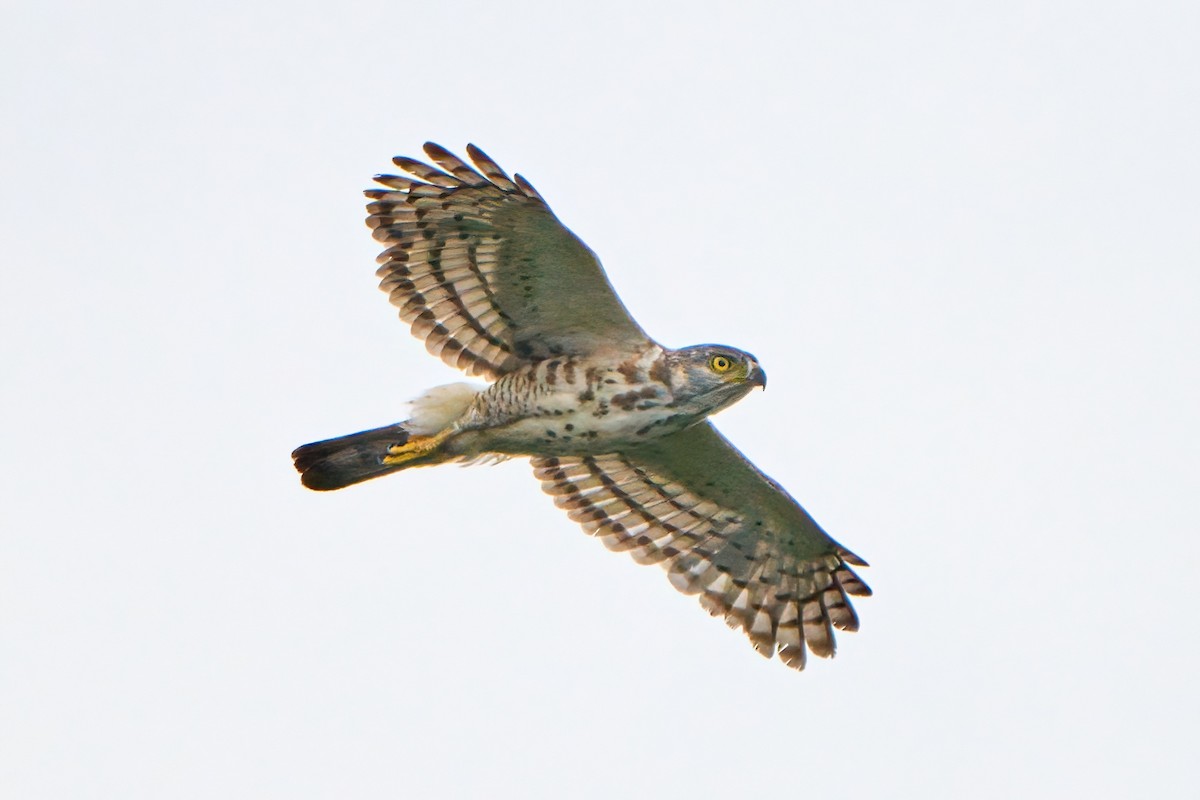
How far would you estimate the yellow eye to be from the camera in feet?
35.6

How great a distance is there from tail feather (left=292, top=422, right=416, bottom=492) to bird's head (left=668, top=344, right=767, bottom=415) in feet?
6.99

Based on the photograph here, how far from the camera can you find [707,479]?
40.5 ft

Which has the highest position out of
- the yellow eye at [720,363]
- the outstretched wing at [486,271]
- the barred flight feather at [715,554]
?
the outstretched wing at [486,271]

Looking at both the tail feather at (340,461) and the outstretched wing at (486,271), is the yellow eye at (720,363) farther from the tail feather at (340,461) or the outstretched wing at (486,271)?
the tail feather at (340,461)

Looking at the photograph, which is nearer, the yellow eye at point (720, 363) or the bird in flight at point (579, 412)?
the yellow eye at point (720, 363)

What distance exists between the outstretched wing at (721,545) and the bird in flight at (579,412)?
1cm

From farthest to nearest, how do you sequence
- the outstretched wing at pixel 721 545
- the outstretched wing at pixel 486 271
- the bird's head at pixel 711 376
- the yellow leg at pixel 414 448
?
the outstretched wing at pixel 721 545
the yellow leg at pixel 414 448
the outstretched wing at pixel 486 271
the bird's head at pixel 711 376

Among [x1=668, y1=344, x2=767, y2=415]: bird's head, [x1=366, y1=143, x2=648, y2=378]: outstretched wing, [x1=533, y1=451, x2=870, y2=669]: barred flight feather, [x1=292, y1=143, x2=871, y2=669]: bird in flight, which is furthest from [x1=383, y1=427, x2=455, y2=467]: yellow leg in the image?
[x1=668, y1=344, x2=767, y2=415]: bird's head

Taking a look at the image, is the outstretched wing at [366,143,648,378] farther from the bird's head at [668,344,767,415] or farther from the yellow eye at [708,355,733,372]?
the yellow eye at [708,355,733,372]

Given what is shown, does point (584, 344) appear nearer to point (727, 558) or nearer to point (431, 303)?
point (431, 303)

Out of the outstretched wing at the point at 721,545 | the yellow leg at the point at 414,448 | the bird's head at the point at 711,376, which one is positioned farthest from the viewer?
the outstretched wing at the point at 721,545

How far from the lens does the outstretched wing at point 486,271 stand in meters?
11.0

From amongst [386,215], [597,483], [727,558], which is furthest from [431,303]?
[727,558]

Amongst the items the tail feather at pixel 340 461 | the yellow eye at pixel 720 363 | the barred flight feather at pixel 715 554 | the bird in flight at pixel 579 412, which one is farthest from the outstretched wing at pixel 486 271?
the barred flight feather at pixel 715 554
